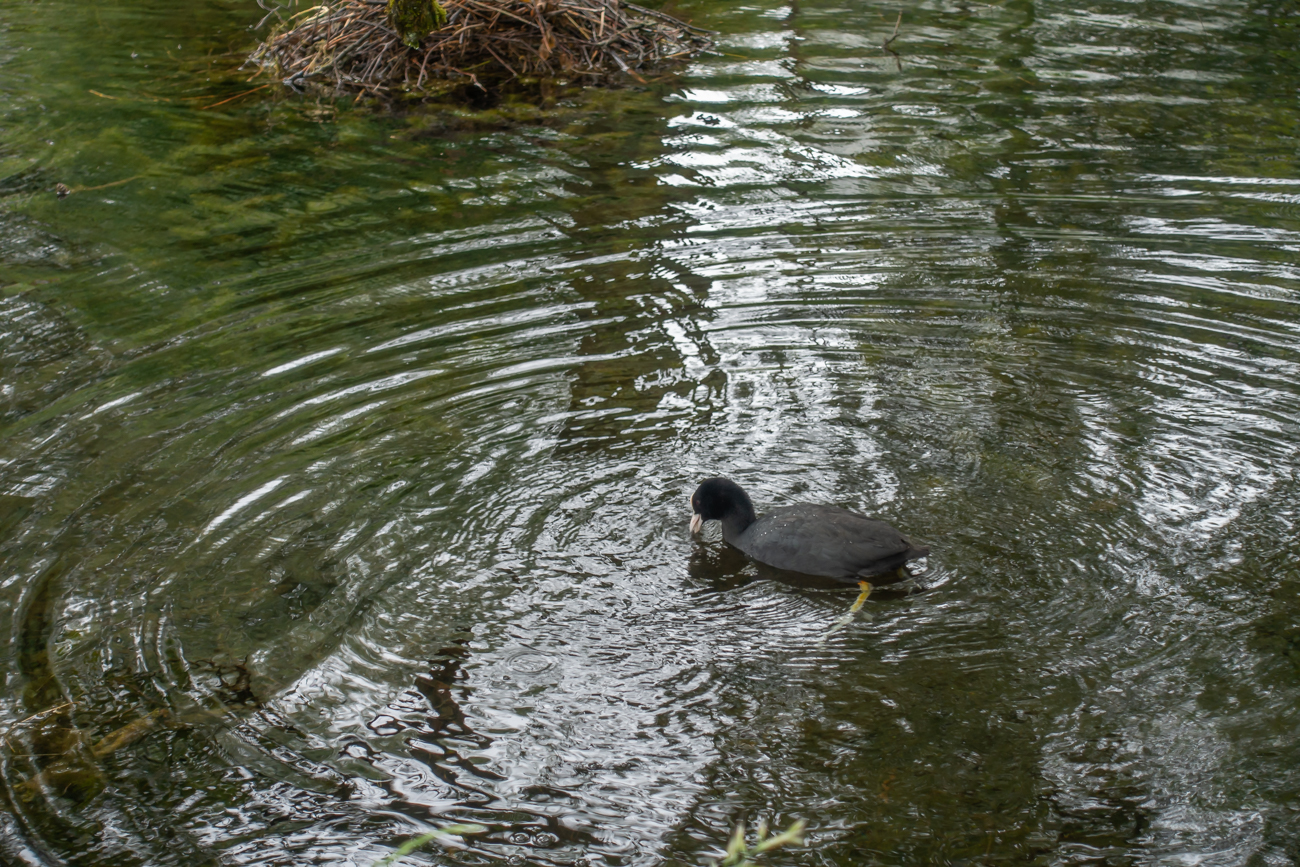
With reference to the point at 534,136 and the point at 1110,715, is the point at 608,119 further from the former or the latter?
the point at 1110,715

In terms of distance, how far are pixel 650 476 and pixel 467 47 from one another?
27.8 feet

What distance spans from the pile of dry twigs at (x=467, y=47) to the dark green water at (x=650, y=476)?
5.06 feet

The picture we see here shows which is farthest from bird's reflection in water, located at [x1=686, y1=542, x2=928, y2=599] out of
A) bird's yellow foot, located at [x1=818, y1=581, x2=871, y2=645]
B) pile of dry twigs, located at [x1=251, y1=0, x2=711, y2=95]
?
pile of dry twigs, located at [x1=251, y1=0, x2=711, y2=95]

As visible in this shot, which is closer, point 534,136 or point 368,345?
point 368,345

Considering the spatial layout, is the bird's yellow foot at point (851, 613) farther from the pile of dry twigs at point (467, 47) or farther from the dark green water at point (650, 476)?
the pile of dry twigs at point (467, 47)

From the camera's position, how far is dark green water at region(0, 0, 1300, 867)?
424 cm

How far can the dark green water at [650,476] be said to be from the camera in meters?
4.24

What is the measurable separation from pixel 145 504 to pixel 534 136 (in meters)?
6.34

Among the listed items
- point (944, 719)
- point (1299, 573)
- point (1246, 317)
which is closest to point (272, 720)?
point (944, 719)

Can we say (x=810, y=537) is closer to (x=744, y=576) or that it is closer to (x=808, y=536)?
(x=808, y=536)

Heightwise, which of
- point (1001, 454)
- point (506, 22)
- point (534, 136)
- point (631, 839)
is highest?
point (506, 22)

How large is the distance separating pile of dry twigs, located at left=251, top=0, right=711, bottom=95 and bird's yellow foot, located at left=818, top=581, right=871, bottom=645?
8.96 meters

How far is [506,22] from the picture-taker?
13305mm

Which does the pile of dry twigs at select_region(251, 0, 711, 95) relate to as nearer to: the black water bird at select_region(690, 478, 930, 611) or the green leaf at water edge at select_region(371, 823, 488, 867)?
the black water bird at select_region(690, 478, 930, 611)
